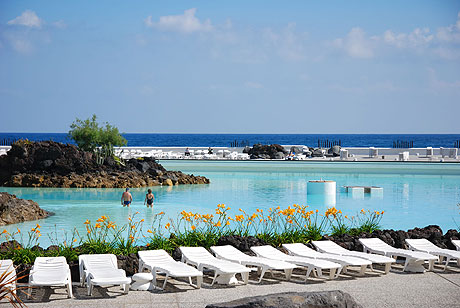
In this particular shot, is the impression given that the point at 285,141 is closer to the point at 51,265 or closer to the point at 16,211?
the point at 16,211

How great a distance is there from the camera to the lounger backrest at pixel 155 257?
687cm

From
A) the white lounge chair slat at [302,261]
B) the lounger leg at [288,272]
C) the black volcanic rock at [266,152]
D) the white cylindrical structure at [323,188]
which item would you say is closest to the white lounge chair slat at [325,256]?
the white lounge chair slat at [302,261]

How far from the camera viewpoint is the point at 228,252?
7465mm

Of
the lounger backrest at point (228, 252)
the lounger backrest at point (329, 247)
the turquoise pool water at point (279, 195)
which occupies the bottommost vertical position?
the turquoise pool water at point (279, 195)

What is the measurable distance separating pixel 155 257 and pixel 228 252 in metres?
1.00

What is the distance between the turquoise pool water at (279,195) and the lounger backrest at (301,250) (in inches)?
196

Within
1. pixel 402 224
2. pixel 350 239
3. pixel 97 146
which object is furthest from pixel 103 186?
pixel 350 239

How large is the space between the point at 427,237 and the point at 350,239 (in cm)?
142

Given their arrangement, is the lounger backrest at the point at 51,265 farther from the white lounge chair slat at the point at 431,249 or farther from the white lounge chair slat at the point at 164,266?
the white lounge chair slat at the point at 431,249

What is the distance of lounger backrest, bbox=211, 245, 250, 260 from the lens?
7.28 meters

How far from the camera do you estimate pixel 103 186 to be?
21.1m

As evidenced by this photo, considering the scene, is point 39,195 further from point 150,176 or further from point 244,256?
point 244,256

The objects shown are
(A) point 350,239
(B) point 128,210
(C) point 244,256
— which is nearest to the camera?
(C) point 244,256

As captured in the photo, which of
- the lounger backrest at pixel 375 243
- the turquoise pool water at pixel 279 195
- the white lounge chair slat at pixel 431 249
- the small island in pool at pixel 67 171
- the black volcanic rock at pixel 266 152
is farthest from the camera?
the black volcanic rock at pixel 266 152
